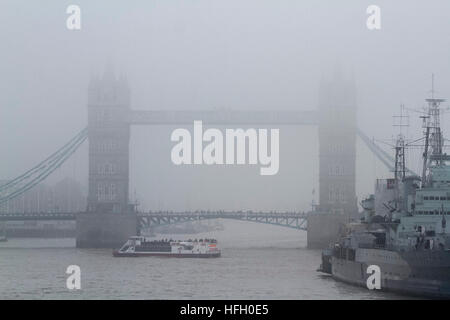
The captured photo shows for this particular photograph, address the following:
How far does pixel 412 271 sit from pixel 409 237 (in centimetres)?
194

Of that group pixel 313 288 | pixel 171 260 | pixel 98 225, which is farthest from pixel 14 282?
pixel 98 225

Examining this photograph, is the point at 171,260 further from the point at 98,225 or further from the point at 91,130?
the point at 91,130

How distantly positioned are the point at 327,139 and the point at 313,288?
1359 inches

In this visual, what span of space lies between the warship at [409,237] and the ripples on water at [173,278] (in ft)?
2.11

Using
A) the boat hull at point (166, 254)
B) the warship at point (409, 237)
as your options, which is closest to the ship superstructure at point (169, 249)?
the boat hull at point (166, 254)

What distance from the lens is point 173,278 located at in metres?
36.0

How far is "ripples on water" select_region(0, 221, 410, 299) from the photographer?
29.7 m

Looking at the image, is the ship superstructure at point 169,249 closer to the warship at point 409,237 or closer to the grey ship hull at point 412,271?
the warship at point 409,237

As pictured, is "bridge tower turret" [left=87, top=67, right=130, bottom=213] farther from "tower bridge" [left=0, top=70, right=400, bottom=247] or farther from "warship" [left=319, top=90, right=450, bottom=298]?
"warship" [left=319, top=90, right=450, bottom=298]

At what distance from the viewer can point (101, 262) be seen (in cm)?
4572

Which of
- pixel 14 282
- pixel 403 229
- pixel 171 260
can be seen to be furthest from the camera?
pixel 171 260

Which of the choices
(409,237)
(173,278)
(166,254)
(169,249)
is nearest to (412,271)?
(409,237)

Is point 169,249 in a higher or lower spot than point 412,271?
lower

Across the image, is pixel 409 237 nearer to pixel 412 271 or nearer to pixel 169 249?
pixel 412 271
